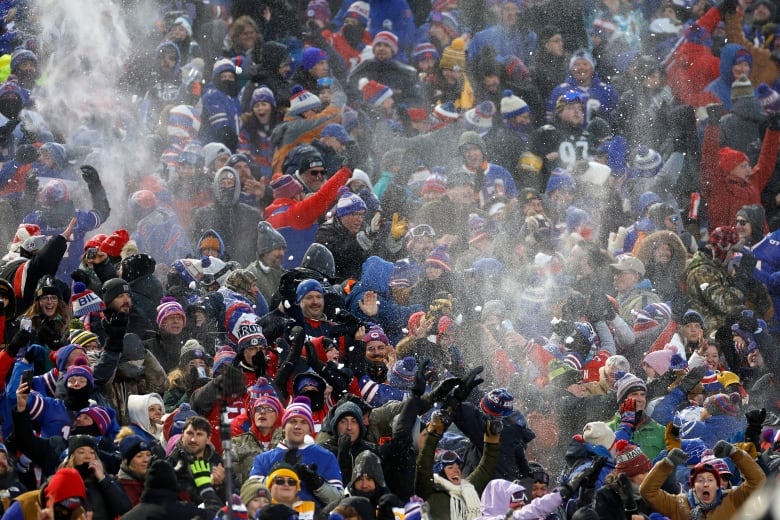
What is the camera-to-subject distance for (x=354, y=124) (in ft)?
59.7

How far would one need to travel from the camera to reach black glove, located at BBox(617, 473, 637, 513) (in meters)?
12.0

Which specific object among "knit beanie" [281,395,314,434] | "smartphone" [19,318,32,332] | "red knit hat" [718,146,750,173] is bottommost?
"red knit hat" [718,146,750,173]

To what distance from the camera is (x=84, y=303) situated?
43.2 feet

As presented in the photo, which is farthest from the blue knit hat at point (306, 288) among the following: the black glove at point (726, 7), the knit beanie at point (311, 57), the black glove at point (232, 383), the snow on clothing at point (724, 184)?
the black glove at point (726, 7)

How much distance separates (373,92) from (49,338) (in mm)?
6937

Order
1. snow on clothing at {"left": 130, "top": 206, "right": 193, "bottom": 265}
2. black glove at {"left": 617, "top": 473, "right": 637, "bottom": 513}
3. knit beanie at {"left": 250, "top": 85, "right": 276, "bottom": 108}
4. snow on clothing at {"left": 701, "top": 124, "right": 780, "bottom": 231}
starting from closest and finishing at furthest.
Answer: black glove at {"left": 617, "top": 473, "right": 637, "bottom": 513} < snow on clothing at {"left": 130, "top": 206, "right": 193, "bottom": 265} < knit beanie at {"left": 250, "top": 85, "right": 276, "bottom": 108} < snow on clothing at {"left": 701, "top": 124, "right": 780, "bottom": 231}

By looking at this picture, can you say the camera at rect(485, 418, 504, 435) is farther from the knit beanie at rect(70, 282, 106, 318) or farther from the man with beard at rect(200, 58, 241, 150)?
the man with beard at rect(200, 58, 241, 150)

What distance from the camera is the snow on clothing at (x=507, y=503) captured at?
1138 centimetres

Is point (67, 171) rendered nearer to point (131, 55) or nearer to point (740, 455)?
point (131, 55)

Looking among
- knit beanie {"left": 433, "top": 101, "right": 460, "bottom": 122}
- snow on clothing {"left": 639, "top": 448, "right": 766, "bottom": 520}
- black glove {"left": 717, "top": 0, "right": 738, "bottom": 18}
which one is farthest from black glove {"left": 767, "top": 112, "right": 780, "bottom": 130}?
snow on clothing {"left": 639, "top": 448, "right": 766, "bottom": 520}

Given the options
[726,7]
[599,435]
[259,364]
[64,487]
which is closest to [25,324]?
[259,364]

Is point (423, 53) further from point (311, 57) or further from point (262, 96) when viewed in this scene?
point (262, 96)

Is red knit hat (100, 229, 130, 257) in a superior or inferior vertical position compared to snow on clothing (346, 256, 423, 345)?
superior

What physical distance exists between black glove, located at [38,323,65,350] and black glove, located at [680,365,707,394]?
5101 mm
